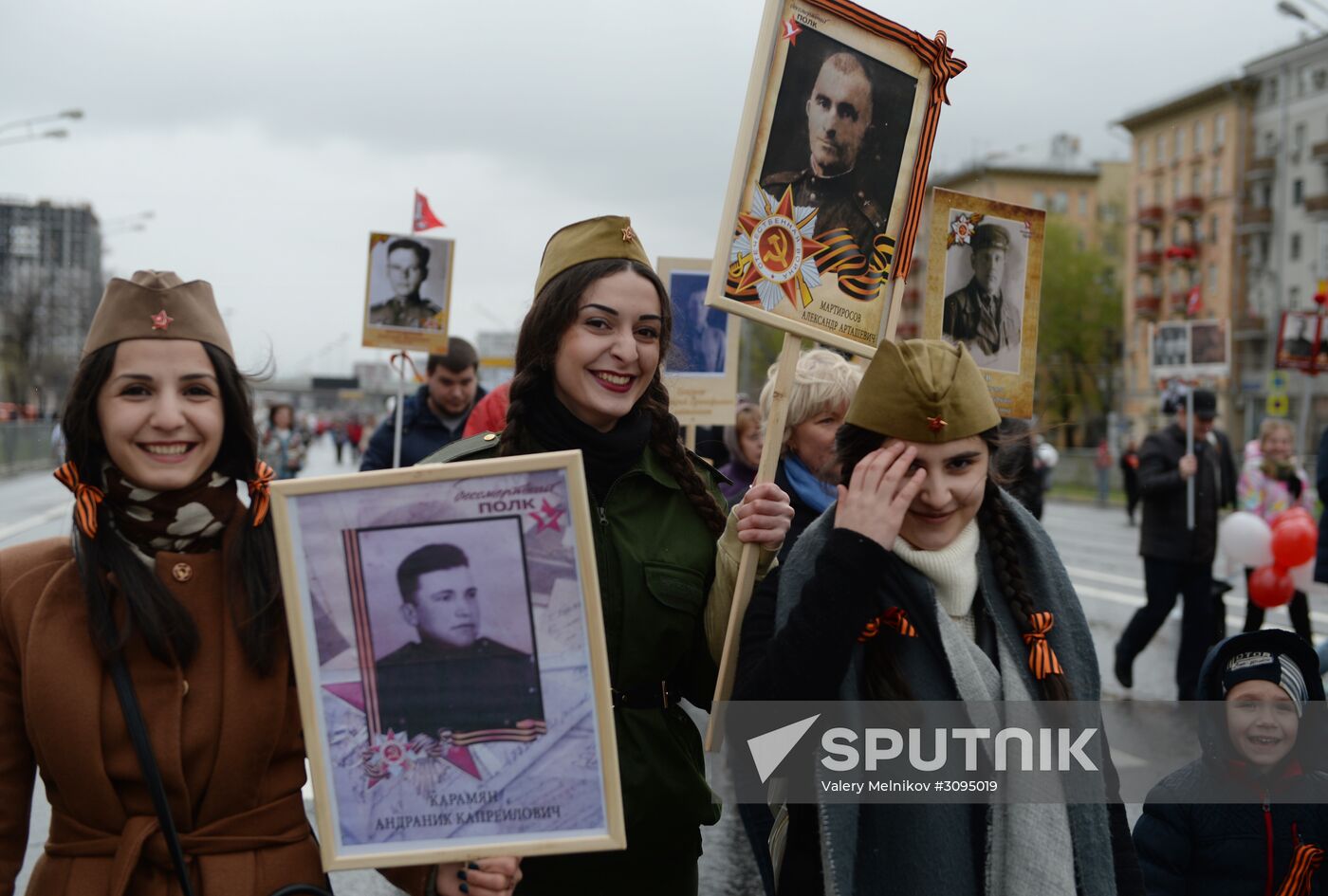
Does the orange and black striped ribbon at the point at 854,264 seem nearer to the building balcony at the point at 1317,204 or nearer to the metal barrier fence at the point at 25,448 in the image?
the metal barrier fence at the point at 25,448

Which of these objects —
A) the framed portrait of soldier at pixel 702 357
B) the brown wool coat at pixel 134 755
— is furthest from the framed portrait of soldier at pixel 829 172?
the framed portrait of soldier at pixel 702 357

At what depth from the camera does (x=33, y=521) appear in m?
20.9

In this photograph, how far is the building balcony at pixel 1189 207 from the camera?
65.1 metres

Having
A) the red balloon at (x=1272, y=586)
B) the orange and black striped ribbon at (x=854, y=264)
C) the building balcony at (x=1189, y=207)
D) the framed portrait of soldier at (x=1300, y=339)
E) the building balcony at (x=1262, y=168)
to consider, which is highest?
the building balcony at (x=1262, y=168)

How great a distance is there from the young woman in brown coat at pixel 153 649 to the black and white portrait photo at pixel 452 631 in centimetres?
29

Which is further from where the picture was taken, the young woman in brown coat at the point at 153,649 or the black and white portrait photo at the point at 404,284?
the black and white portrait photo at the point at 404,284

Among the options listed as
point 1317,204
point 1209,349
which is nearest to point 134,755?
point 1209,349

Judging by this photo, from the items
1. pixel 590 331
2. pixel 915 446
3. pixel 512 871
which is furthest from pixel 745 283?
pixel 512 871

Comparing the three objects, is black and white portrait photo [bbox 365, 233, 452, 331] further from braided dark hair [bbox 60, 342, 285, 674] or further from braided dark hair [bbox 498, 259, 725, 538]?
braided dark hair [bbox 60, 342, 285, 674]

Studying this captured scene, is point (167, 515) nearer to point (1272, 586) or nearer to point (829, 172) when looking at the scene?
point (829, 172)

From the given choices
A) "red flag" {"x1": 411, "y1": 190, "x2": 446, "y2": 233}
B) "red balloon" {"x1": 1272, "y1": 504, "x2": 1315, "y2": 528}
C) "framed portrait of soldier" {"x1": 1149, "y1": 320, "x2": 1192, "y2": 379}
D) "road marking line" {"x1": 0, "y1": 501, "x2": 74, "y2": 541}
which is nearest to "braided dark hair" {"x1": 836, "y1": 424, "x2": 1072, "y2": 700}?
"red balloon" {"x1": 1272, "y1": 504, "x2": 1315, "y2": 528}

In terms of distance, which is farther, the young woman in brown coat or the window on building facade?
the window on building facade

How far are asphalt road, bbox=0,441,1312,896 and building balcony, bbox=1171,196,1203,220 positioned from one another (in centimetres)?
3548

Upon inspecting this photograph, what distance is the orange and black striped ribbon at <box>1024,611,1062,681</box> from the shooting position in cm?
233
